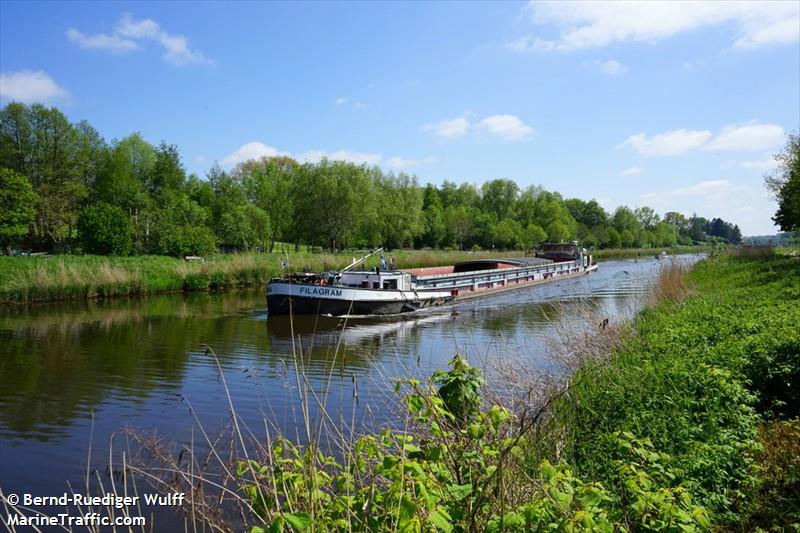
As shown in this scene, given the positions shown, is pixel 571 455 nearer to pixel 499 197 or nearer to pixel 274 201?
pixel 274 201

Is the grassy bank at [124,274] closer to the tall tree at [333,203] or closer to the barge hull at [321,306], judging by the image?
the barge hull at [321,306]

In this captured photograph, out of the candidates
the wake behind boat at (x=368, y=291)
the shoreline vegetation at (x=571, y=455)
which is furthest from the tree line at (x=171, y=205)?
the shoreline vegetation at (x=571, y=455)

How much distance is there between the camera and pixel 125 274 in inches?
1101

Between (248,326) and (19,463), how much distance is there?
11.7 meters

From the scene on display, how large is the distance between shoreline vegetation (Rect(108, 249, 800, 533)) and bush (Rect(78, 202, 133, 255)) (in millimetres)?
30924

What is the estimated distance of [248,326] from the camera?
1919cm

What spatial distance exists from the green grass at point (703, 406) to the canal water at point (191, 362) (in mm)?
1597

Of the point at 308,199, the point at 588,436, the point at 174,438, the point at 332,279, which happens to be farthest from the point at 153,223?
the point at 588,436

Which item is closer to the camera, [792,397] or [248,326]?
[792,397]

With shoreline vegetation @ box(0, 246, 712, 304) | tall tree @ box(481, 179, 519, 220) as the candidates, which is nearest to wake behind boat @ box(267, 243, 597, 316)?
shoreline vegetation @ box(0, 246, 712, 304)

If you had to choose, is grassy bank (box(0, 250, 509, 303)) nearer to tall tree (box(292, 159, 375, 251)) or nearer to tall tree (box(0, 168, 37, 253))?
tall tree (box(0, 168, 37, 253))

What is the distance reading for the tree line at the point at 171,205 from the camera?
1480 inches

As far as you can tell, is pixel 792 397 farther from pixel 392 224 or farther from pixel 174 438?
pixel 392 224

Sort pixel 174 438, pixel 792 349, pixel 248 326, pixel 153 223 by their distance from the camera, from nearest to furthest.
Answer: pixel 792 349 → pixel 174 438 → pixel 248 326 → pixel 153 223
